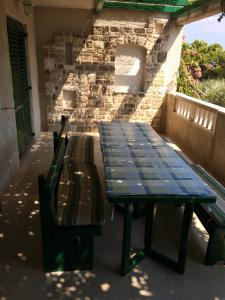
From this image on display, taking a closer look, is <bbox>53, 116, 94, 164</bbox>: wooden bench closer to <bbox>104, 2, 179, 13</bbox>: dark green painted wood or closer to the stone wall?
the stone wall

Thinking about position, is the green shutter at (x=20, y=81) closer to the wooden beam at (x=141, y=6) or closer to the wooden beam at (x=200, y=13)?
the wooden beam at (x=141, y=6)

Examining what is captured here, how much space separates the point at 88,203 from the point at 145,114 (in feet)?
14.1

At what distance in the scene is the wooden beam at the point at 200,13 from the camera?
4021mm

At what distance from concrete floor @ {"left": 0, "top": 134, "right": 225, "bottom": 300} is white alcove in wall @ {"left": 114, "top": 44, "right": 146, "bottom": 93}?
3.80 meters

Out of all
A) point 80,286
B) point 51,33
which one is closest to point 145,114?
point 51,33

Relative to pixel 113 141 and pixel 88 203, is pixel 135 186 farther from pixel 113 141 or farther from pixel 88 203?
pixel 113 141

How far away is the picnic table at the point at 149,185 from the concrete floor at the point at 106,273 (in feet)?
0.39

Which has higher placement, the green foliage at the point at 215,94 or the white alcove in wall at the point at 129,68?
the white alcove in wall at the point at 129,68

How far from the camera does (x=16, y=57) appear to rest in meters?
4.11

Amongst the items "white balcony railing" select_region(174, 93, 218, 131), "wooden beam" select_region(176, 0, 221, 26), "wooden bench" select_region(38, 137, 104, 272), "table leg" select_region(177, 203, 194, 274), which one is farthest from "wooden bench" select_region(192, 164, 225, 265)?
"wooden beam" select_region(176, 0, 221, 26)

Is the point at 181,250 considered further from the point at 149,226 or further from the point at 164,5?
the point at 164,5

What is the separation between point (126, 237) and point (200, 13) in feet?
13.5

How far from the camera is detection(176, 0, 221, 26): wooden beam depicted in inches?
158

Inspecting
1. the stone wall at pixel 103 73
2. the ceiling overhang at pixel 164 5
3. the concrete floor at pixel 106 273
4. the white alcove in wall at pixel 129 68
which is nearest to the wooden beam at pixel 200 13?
the ceiling overhang at pixel 164 5
